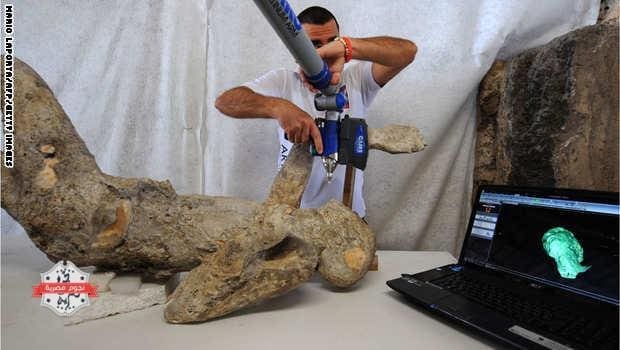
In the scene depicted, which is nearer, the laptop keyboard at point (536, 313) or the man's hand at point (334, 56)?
the laptop keyboard at point (536, 313)

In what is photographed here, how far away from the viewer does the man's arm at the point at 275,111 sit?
88 cm

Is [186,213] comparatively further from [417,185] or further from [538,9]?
[538,9]

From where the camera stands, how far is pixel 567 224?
70 cm

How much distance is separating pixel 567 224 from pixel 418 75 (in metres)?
0.75

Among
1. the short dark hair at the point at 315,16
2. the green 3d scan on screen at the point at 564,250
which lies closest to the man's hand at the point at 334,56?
the short dark hair at the point at 315,16

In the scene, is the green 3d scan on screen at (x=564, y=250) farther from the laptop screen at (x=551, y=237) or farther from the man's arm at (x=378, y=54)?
the man's arm at (x=378, y=54)

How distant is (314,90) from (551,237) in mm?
700

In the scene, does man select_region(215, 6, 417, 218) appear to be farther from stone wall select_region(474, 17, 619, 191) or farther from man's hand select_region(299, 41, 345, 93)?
stone wall select_region(474, 17, 619, 191)

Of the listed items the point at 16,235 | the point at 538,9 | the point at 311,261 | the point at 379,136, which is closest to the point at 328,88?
the point at 379,136

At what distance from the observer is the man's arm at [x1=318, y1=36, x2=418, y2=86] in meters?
0.86

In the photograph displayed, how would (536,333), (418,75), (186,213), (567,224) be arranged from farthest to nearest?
(418,75) < (186,213) < (567,224) < (536,333)

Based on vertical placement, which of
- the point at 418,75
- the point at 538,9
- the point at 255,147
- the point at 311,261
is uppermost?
the point at 538,9

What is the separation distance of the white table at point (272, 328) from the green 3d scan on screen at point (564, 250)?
224 millimetres

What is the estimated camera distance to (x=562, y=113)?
0.93 m
